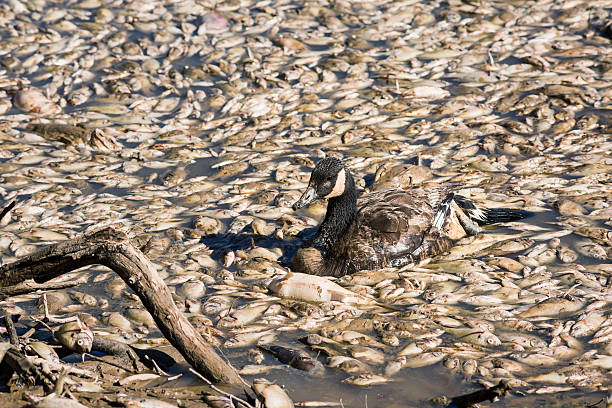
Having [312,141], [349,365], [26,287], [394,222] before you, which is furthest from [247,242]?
[26,287]

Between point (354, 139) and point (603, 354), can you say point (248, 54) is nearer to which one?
point (354, 139)

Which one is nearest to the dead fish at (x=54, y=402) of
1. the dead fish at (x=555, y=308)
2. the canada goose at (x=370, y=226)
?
the canada goose at (x=370, y=226)

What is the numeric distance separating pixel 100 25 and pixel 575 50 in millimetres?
7338

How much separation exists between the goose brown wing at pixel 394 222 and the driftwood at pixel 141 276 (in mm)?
2800

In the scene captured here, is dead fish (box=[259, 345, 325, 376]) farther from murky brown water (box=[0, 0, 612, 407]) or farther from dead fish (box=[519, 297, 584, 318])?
dead fish (box=[519, 297, 584, 318])

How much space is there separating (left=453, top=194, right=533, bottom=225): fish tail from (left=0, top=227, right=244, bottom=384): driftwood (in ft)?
11.8

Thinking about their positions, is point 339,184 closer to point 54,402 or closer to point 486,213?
point 486,213

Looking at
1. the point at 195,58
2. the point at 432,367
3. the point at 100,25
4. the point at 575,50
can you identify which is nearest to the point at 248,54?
the point at 195,58

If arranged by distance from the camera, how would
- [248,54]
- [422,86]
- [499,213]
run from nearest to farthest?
[499,213]
[422,86]
[248,54]

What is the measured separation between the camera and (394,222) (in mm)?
7453

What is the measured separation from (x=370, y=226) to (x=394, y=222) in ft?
0.79

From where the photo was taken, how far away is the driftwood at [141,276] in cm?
467

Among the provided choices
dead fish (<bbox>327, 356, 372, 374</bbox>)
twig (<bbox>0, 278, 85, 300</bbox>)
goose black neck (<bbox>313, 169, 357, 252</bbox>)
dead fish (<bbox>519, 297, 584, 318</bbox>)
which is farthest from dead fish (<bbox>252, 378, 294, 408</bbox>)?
goose black neck (<bbox>313, 169, 357, 252</bbox>)

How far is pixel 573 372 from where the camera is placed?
529 cm
